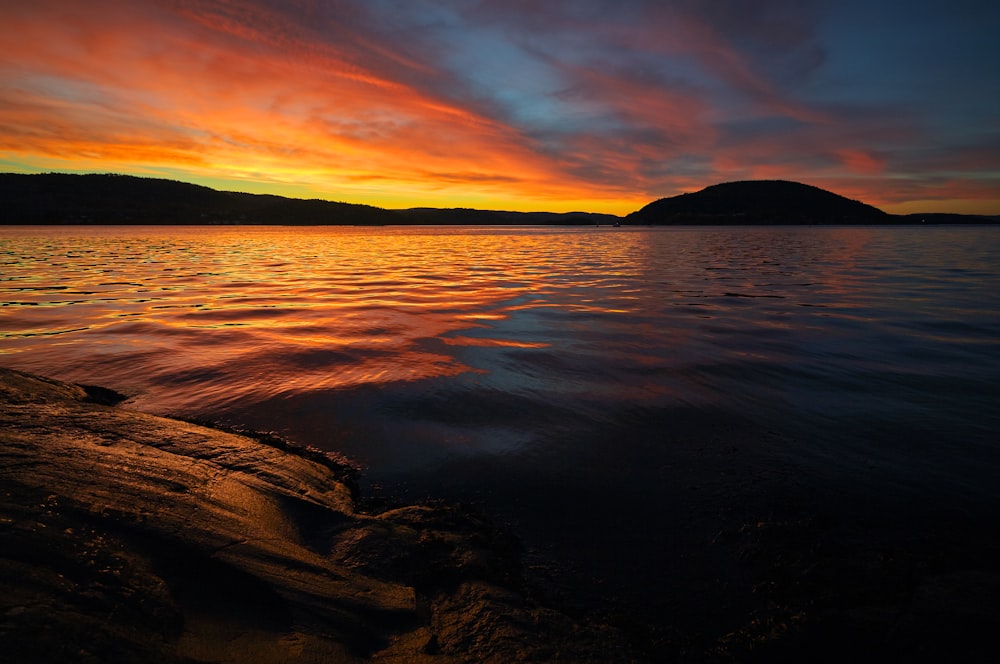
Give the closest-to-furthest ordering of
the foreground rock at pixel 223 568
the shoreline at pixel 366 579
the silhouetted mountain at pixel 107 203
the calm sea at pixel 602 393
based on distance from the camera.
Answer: the foreground rock at pixel 223 568
the shoreline at pixel 366 579
the calm sea at pixel 602 393
the silhouetted mountain at pixel 107 203

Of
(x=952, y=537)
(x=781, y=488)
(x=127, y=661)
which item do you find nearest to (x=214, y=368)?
(x=127, y=661)

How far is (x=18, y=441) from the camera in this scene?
141 inches

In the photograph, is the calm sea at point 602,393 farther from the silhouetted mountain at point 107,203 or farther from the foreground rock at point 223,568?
the silhouetted mountain at point 107,203

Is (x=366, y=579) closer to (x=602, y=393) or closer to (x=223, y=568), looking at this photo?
(x=223, y=568)

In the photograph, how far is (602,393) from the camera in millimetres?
7949

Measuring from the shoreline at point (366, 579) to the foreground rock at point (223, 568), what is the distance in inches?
0.5

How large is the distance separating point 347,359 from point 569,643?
26.4 ft

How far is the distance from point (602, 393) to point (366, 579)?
543cm

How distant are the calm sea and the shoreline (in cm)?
37

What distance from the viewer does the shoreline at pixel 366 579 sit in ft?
7.68

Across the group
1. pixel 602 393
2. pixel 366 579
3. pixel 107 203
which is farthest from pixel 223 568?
pixel 107 203

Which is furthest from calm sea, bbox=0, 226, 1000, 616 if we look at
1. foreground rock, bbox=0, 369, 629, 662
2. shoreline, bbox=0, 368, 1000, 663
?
foreground rock, bbox=0, 369, 629, 662

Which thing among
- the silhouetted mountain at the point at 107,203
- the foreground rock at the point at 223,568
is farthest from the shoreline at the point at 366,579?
the silhouetted mountain at the point at 107,203

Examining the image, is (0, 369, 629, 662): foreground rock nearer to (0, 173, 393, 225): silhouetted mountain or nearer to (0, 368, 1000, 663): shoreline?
(0, 368, 1000, 663): shoreline
